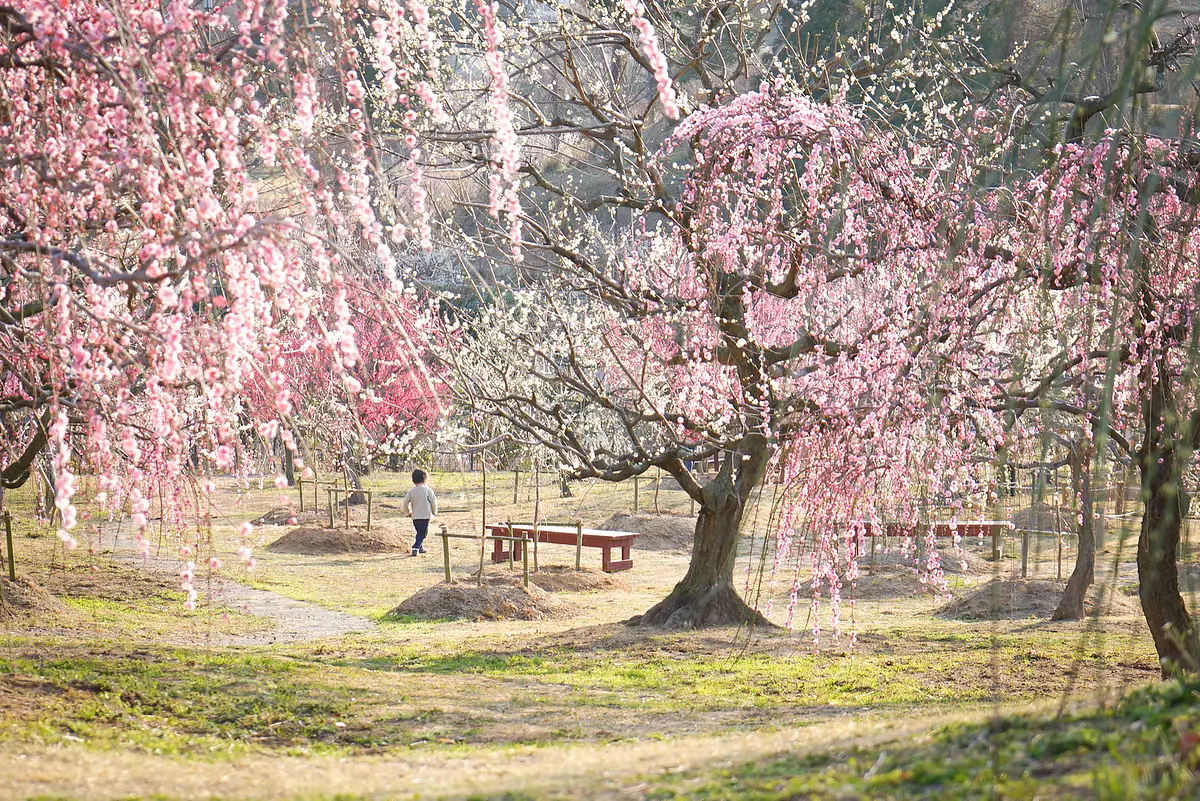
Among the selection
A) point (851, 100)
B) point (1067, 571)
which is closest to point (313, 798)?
point (851, 100)

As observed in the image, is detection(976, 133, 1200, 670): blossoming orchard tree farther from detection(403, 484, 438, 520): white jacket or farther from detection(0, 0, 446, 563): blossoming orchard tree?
detection(403, 484, 438, 520): white jacket

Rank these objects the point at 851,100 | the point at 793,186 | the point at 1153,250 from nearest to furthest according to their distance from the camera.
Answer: the point at 1153,250 < the point at 793,186 < the point at 851,100

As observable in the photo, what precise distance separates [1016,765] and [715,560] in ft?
23.5

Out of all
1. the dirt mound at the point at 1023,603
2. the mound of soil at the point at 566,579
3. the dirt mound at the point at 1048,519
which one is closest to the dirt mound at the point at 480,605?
the mound of soil at the point at 566,579

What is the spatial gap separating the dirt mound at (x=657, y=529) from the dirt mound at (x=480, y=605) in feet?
21.4

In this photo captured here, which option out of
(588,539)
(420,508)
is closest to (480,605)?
(588,539)

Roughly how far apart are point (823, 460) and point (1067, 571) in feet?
34.7

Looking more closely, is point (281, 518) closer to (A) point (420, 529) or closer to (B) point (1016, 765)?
(A) point (420, 529)

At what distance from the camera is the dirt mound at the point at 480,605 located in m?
11.1

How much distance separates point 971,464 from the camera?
8.00 m

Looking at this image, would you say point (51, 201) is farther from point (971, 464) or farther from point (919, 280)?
point (971, 464)

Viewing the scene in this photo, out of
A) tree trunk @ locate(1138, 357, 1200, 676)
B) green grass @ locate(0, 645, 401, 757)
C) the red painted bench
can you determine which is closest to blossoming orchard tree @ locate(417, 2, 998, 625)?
tree trunk @ locate(1138, 357, 1200, 676)

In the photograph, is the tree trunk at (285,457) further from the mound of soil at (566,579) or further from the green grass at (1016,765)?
the green grass at (1016,765)

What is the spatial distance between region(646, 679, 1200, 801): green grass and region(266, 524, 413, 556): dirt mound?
14.0 m
